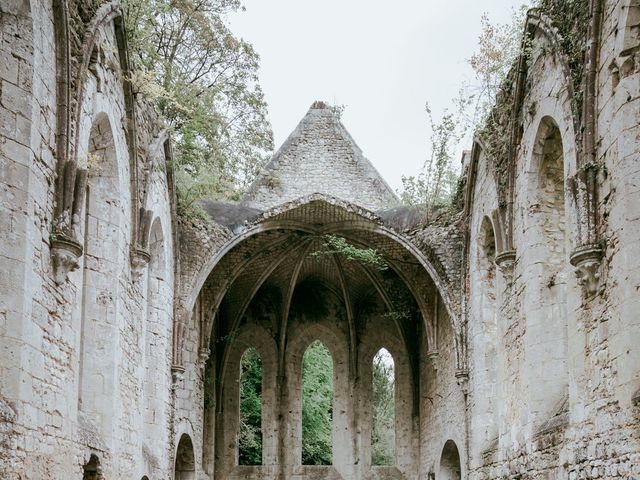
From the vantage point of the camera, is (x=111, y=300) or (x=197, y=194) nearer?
(x=111, y=300)

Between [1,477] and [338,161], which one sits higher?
[338,161]

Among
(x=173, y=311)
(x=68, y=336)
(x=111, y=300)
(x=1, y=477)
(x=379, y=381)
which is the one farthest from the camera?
(x=379, y=381)

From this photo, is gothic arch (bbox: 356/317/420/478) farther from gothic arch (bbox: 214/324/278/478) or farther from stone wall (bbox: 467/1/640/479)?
stone wall (bbox: 467/1/640/479)

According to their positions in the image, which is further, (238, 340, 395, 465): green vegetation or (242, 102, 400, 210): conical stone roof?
(238, 340, 395, 465): green vegetation

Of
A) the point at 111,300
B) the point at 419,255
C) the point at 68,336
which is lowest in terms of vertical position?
the point at 68,336

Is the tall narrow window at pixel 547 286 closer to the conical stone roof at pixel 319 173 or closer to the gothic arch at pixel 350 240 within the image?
the gothic arch at pixel 350 240

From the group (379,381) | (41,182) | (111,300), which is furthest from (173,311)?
(379,381)

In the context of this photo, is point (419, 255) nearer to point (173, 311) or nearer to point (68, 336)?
point (173, 311)

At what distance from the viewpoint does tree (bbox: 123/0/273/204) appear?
1445cm

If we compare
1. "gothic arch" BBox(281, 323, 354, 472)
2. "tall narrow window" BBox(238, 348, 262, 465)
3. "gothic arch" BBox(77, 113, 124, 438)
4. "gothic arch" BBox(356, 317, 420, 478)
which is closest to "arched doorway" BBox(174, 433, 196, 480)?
"gothic arch" BBox(281, 323, 354, 472)

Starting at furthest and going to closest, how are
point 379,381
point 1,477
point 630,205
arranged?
point 379,381 < point 630,205 < point 1,477

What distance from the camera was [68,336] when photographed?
770 cm

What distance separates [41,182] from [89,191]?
2.53 meters

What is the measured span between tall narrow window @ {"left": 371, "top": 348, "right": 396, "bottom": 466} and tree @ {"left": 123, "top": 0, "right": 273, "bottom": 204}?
8.00 metres
